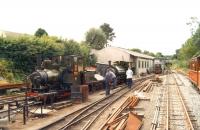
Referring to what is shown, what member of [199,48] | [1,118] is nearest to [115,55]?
[199,48]

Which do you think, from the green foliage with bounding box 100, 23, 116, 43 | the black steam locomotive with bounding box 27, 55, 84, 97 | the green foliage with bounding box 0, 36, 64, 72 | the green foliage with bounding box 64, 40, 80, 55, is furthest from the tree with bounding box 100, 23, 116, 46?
the black steam locomotive with bounding box 27, 55, 84, 97

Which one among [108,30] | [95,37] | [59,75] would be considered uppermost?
[108,30]

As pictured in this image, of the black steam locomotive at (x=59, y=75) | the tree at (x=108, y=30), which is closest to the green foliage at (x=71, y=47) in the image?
the black steam locomotive at (x=59, y=75)

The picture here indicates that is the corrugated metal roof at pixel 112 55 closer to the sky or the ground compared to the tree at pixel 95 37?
closer to the ground

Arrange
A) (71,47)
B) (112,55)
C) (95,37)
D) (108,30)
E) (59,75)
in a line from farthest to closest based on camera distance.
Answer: (108,30), (95,37), (112,55), (71,47), (59,75)

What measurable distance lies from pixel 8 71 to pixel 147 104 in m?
10.5

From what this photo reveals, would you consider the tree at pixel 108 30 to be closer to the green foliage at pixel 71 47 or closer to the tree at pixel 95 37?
the tree at pixel 95 37

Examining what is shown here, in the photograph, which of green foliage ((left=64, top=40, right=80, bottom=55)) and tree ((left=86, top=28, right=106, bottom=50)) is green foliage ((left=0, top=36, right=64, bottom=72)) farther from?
tree ((left=86, top=28, right=106, bottom=50))

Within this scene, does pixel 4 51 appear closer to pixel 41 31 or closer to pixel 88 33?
pixel 41 31

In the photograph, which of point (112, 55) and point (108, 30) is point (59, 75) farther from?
point (108, 30)

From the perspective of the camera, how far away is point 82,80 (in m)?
21.6

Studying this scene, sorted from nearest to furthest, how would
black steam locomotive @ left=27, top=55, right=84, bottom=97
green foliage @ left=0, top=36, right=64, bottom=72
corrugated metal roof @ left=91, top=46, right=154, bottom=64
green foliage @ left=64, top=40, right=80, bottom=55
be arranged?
1. black steam locomotive @ left=27, top=55, right=84, bottom=97
2. green foliage @ left=0, top=36, right=64, bottom=72
3. green foliage @ left=64, top=40, right=80, bottom=55
4. corrugated metal roof @ left=91, top=46, right=154, bottom=64

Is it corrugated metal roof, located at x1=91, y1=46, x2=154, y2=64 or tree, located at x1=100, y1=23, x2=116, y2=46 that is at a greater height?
tree, located at x1=100, y1=23, x2=116, y2=46

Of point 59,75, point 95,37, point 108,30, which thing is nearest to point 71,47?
point 59,75
